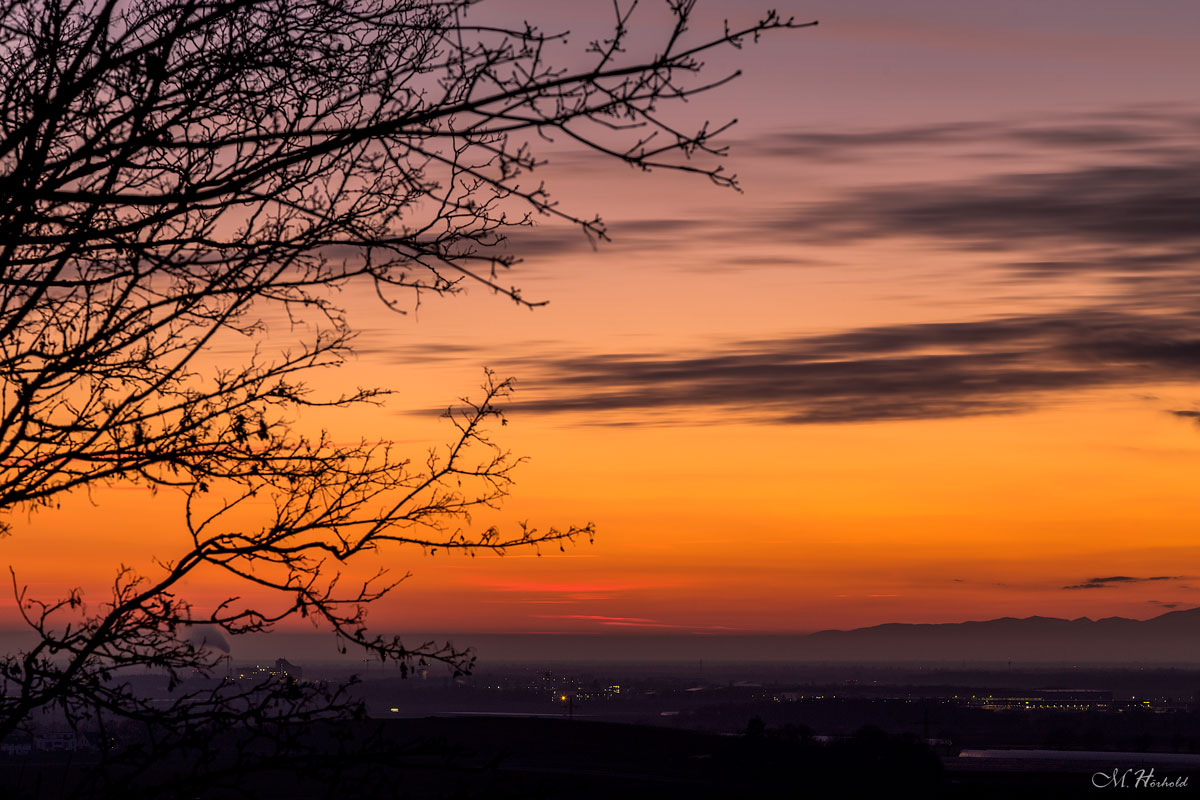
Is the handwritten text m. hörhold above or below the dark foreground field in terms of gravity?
below

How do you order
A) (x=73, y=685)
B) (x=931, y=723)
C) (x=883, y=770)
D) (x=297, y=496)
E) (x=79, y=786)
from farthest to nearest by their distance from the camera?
(x=931, y=723), (x=883, y=770), (x=297, y=496), (x=73, y=685), (x=79, y=786)

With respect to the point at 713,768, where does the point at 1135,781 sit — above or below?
below

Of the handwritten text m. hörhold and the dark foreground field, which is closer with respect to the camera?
the dark foreground field

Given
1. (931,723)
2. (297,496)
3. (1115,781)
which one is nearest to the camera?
(297,496)

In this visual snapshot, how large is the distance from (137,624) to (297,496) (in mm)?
721

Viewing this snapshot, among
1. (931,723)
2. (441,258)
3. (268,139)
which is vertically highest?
(268,139)

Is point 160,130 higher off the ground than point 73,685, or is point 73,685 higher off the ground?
point 160,130

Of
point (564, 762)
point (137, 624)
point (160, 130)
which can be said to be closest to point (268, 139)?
point (160, 130)

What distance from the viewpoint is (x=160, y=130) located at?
4.74 m

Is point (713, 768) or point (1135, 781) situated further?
point (713, 768)

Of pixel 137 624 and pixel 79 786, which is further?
pixel 137 624

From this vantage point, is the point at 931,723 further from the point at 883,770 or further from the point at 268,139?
the point at 268,139

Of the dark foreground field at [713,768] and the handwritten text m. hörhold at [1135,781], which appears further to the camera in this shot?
the handwritten text m. hörhold at [1135,781]

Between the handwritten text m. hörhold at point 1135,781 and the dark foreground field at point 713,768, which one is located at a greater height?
the dark foreground field at point 713,768
